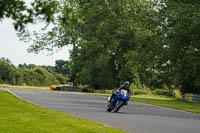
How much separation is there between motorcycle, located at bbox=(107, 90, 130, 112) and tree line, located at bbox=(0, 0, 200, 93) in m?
18.3

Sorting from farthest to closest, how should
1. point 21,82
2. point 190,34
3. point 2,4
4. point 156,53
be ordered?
1. point 21,82
2. point 156,53
3. point 190,34
4. point 2,4

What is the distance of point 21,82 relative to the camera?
95.1m

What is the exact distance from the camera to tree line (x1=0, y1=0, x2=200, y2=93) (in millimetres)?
41312

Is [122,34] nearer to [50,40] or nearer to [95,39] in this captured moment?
[95,39]

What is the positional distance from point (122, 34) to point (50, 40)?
11.3 metres

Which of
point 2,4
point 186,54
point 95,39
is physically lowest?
point 2,4

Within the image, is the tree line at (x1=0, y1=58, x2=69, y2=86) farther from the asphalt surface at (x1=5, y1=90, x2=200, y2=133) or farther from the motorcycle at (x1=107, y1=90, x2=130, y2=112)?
the motorcycle at (x1=107, y1=90, x2=130, y2=112)

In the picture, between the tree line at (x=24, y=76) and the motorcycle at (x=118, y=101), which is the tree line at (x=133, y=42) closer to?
the tree line at (x=24, y=76)

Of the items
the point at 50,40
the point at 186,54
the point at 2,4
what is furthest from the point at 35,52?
the point at 2,4

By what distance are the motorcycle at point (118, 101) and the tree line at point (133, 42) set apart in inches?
720

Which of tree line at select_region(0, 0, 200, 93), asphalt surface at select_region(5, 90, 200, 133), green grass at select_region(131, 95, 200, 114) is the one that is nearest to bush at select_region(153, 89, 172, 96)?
tree line at select_region(0, 0, 200, 93)

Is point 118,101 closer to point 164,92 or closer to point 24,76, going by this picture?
point 164,92

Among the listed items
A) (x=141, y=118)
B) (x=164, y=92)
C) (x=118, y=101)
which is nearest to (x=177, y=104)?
(x=118, y=101)

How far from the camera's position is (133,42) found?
66000 millimetres
